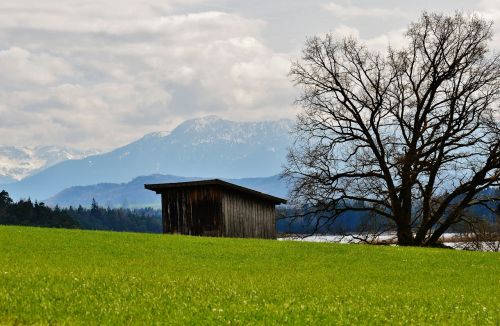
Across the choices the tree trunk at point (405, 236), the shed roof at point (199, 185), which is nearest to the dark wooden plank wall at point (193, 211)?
the shed roof at point (199, 185)

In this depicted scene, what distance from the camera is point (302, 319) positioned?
15258 millimetres

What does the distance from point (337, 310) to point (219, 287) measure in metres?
5.03

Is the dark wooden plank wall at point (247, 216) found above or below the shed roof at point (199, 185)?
below

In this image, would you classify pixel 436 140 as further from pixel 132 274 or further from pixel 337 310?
pixel 337 310

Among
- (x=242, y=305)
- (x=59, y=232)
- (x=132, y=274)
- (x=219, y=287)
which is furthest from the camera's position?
(x=59, y=232)

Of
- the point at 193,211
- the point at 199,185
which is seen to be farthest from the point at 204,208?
the point at 199,185

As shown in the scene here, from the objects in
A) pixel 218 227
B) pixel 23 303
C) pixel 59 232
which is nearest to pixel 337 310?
pixel 23 303

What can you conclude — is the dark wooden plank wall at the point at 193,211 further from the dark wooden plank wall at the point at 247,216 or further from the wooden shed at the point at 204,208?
the dark wooden plank wall at the point at 247,216

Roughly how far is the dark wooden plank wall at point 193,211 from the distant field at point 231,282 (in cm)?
1089

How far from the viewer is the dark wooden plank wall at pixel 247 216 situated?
56250 millimetres

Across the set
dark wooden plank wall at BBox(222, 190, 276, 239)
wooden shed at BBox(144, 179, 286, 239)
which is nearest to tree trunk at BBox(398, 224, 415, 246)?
dark wooden plank wall at BBox(222, 190, 276, 239)

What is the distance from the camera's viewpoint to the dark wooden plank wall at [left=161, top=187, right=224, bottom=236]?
182ft

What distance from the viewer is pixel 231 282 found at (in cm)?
2336

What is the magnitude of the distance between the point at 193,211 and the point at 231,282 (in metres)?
32.9
